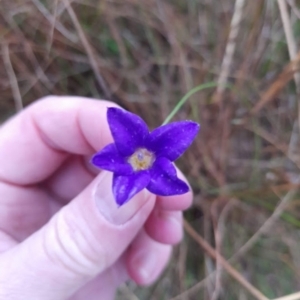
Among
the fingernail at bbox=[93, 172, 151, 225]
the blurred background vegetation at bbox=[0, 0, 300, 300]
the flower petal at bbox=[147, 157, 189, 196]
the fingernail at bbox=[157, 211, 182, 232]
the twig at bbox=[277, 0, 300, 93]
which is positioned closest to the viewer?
the flower petal at bbox=[147, 157, 189, 196]

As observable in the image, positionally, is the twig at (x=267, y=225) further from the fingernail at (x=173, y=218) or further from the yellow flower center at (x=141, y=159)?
the yellow flower center at (x=141, y=159)

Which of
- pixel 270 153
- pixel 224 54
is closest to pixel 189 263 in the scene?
pixel 270 153

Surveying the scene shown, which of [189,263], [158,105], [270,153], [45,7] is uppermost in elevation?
[45,7]

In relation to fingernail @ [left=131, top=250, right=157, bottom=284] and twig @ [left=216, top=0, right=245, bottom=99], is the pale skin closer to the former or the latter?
fingernail @ [left=131, top=250, right=157, bottom=284]

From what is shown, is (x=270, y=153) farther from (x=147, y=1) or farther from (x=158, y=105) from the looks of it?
(x=147, y=1)

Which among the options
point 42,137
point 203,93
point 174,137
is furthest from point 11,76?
point 174,137

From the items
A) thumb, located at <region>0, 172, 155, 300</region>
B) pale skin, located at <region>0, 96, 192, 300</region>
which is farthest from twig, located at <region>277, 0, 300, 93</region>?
thumb, located at <region>0, 172, 155, 300</region>
